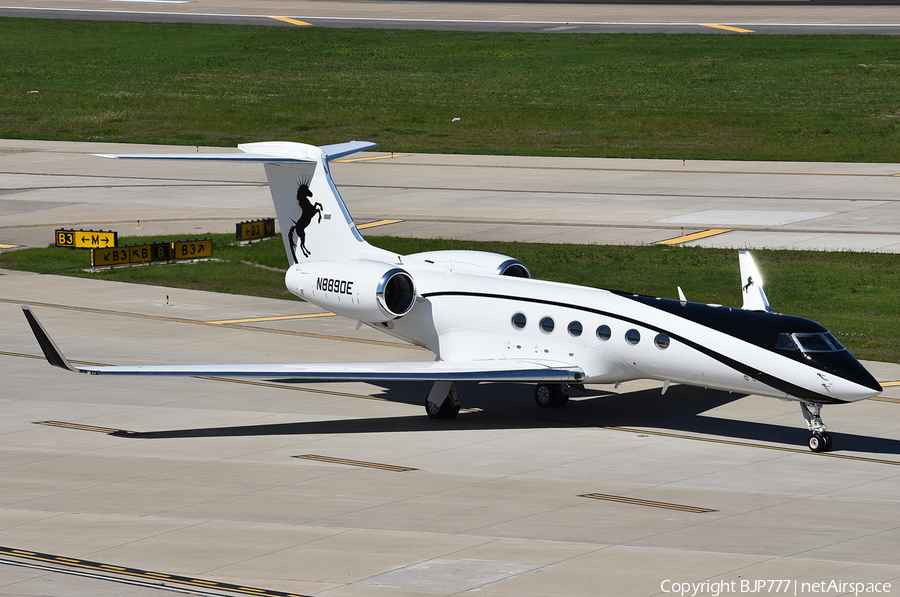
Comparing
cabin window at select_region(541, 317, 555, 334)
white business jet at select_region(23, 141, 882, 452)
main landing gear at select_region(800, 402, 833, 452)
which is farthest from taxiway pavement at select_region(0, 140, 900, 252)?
main landing gear at select_region(800, 402, 833, 452)

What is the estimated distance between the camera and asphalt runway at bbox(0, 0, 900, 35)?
9512 centimetres

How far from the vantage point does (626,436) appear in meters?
25.2

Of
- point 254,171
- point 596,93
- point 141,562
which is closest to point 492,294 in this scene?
point 141,562

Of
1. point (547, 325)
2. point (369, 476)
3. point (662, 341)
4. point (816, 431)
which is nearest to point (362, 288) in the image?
point (547, 325)

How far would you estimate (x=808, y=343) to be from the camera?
23.3 meters

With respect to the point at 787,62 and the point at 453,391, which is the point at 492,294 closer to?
the point at 453,391

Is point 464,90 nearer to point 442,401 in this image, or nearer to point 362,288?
point 362,288

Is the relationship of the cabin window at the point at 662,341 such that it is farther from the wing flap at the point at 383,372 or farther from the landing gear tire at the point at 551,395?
the landing gear tire at the point at 551,395

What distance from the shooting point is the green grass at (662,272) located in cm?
3541

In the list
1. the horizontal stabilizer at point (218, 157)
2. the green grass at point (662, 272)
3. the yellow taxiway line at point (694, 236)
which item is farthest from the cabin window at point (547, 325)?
the yellow taxiway line at point (694, 236)

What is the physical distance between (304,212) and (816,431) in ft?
40.5

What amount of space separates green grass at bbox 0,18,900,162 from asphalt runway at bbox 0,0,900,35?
3.67 m

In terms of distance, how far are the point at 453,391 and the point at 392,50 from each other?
70.7 metres

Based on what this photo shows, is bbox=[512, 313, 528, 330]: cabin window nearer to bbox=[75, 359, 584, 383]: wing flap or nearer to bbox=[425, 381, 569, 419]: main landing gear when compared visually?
bbox=[75, 359, 584, 383]: wing flap
